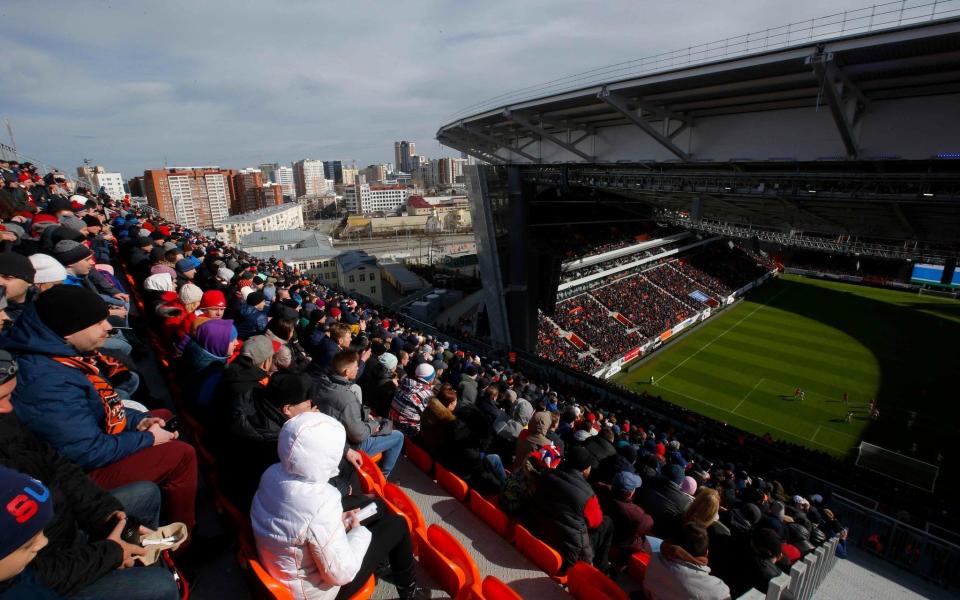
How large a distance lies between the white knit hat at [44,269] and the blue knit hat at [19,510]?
2.92 meters

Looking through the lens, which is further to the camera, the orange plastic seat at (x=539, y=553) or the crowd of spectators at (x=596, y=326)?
the crowd of spectators at (x=596, y=326)

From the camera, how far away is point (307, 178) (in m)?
134

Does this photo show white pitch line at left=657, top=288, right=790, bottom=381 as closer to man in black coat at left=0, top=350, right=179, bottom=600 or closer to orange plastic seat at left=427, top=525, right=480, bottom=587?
orange plastic seat at left=427, top=525, right=480, bottom=587

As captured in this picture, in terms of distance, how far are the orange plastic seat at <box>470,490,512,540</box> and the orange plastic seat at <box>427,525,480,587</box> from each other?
0.64 meters

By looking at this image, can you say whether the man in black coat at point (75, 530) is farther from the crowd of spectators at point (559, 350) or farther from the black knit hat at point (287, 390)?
the crowd of spectators at point (559, 350)

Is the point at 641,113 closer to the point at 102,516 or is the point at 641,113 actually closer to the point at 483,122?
the point at 483,122

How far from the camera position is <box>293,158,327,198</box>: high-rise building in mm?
133000

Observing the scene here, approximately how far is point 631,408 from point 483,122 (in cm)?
1220

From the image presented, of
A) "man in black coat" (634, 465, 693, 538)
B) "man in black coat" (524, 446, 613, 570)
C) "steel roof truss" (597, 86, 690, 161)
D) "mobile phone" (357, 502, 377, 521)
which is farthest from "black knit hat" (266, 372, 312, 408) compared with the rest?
"steel roof truss" (597, 86, 690, 161)

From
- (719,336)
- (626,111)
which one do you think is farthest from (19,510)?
(719,336)

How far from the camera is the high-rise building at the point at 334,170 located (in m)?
169

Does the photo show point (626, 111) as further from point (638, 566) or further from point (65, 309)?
point (65, 309)

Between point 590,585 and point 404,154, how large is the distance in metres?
187

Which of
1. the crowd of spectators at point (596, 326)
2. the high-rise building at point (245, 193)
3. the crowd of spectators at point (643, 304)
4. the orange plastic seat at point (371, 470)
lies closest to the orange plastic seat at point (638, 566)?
the orange plastic seat at point (371, 470)
